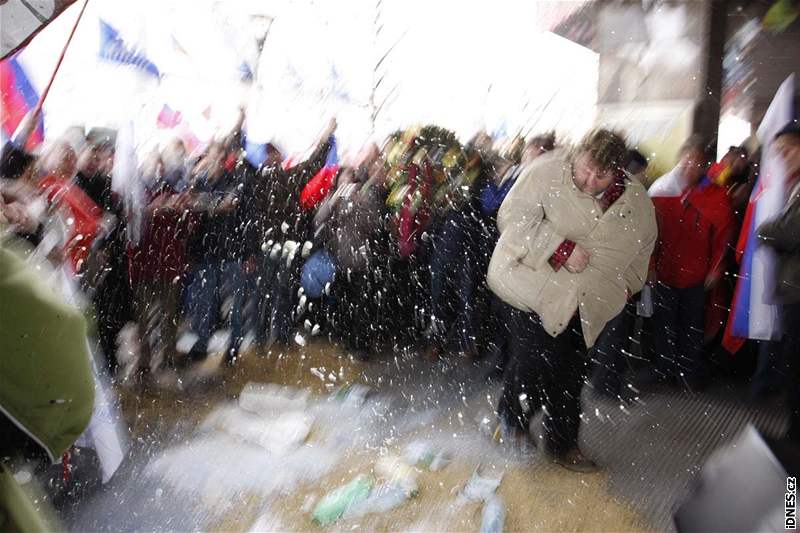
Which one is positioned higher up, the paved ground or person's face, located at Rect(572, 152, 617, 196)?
person's face, located at Rect(572, 152, 617, 196)

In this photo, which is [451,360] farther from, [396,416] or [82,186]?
[82,186]

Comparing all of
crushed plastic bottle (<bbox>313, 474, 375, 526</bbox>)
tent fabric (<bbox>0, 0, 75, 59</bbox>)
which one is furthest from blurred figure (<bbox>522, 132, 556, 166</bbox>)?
tent fabric (<bbox>0, 0, 75, 59</bbox>)

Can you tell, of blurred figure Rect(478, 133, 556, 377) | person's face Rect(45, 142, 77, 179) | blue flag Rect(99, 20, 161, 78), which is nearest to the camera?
person's face Rect(45, 142, 77, 179)

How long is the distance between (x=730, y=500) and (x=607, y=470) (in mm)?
1127

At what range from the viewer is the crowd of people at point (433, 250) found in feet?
7.16

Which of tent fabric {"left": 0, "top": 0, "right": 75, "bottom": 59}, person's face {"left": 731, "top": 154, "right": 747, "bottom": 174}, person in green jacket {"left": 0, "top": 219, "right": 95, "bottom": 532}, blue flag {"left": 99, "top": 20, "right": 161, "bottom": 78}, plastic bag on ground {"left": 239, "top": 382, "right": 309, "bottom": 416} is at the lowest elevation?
plastic bag on ground {"left": 239, "top": 382, "right": 309, "bottom": 416}

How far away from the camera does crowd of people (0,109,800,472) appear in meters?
2.18

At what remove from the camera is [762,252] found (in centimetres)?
264

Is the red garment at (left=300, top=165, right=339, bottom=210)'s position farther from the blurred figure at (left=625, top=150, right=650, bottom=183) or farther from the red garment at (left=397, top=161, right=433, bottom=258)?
the blurred figure at (left=625, top=150, right=650, bottom=183)

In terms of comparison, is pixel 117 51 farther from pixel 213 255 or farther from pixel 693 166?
pixel 693 166

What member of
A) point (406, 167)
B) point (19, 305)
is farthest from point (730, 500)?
point (406, 167)

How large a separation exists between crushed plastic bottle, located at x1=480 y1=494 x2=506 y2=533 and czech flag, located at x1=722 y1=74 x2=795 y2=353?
1513 millimetres

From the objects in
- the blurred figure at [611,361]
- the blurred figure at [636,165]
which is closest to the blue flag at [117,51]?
the blurred figure at [636,165]

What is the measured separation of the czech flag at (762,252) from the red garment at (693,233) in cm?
10
